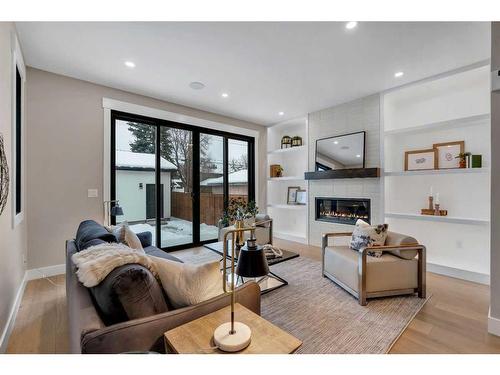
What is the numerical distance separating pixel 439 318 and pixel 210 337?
2.18 metres

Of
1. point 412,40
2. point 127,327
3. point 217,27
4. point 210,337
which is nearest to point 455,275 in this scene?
point 412,40

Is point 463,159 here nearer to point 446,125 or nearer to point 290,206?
point 446,125

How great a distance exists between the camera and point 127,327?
948mm

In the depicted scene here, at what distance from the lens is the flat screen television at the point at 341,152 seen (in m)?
4.00

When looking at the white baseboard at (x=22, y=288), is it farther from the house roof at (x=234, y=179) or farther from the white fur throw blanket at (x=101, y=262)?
the house roof at (x=234, y=179)

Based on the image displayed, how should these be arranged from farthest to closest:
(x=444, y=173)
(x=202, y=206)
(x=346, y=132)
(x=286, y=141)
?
(x=286, y=141), (x=202, y=206), (x=346, y=132), (x=444, y=173)

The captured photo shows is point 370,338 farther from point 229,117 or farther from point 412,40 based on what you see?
point 229,117

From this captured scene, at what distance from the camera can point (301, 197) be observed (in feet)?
17.4

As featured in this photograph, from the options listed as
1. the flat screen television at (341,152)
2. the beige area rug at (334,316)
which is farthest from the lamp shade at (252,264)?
the flat screen television at (341,152)

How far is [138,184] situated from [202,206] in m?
1.26

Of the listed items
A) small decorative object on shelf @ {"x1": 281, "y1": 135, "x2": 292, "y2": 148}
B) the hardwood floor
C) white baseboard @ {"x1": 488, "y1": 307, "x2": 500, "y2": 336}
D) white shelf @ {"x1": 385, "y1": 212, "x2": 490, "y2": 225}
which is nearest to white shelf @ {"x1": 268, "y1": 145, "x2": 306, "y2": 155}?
small decorative object on shelf @ {"x1": 281, "y1": 135, "x2": 292, "y2": 148}

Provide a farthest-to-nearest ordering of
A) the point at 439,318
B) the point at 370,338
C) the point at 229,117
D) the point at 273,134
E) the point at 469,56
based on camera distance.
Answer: the point at 273,134 → the point at 229,117 → the point at 469,56 → the point at 439,318 → the point at 370,338

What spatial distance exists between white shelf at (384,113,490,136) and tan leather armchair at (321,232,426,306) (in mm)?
1746

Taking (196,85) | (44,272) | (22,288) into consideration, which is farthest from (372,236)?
(44,272)
